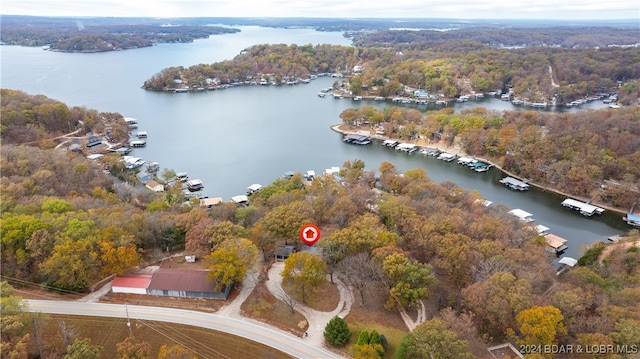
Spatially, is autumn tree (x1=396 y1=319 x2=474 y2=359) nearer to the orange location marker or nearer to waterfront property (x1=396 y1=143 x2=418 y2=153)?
the orange location marker

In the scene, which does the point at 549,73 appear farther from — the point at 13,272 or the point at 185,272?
Result: the point at 13,272

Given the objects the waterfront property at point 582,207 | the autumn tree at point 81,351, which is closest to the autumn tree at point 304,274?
the autumn tree at point 81,351

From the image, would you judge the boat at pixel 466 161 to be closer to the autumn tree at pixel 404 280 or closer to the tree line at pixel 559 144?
the tree line at pixel 559 144

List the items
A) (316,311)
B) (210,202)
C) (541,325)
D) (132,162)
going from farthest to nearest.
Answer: (132,162) → (210,202) → (316,311) → (541,325)

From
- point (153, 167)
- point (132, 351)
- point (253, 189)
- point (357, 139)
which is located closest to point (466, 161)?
point (357, 139)

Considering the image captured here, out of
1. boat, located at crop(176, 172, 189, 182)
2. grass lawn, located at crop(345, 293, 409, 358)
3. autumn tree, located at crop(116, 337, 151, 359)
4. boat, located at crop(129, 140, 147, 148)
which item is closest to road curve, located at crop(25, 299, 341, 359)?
grass lawn, located at crop(345, 293, 409, 358)

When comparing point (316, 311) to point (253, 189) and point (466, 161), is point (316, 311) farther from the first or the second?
point (466, 161)
